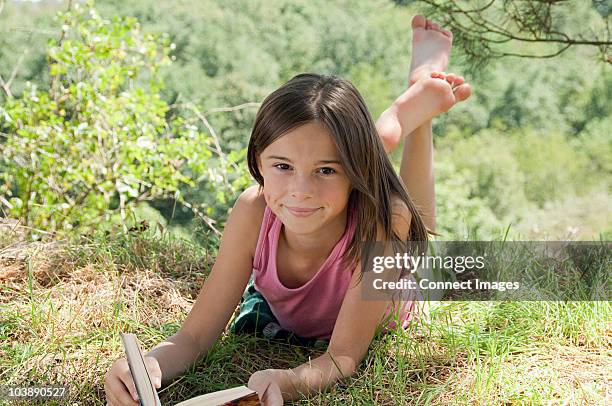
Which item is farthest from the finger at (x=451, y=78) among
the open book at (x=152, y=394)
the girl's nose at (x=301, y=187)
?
the open book at (x=152, y=394)

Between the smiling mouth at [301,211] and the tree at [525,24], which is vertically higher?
the tree at [525,24]

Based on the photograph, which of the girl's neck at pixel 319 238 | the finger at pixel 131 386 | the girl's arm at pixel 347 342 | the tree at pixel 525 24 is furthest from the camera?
the tree at pixel 525 24

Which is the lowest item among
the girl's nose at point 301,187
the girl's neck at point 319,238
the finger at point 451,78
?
the girl's neck at point 319,238

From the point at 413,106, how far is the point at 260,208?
55cm

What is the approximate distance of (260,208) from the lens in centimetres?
147

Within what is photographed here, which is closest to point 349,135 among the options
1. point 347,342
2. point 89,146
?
point 347,342

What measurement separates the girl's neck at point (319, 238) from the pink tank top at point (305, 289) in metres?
0.01

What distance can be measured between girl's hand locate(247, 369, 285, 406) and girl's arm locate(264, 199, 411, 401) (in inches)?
3.0

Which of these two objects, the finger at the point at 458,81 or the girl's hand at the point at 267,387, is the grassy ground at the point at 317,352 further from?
the finger at the point at 458,81

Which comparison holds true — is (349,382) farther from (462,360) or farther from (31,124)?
(31,124)

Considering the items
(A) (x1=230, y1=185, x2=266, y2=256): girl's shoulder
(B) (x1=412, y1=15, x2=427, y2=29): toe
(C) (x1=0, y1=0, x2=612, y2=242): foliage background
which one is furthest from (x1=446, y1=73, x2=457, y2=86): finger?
(C) (x1=0, y1=0, x2=612, y2=242): foliage background

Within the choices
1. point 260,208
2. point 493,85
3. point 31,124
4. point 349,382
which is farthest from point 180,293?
point 493,85

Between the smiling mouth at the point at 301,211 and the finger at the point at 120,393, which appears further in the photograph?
the smiling mouth at the point at 301,211

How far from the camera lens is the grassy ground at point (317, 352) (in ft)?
4.24
